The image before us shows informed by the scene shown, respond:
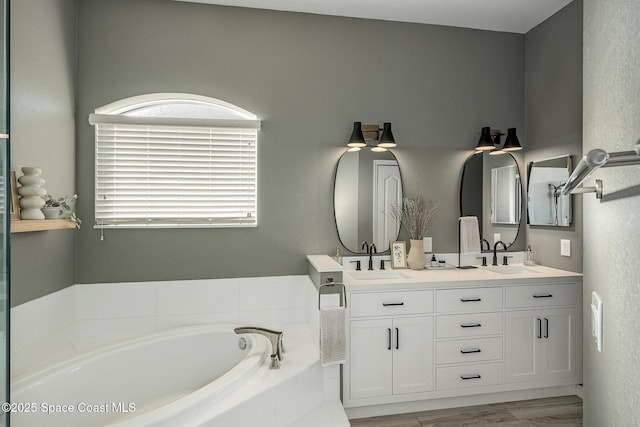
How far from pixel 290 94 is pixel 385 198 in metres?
1.14

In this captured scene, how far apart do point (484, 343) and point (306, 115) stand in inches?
84.3

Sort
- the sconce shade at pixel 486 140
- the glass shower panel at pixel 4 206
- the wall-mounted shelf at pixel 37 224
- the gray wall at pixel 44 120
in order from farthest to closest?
1. the sconce shade at pixel 486 140
2. the gray wall at pixel 44 120
3. the wall-mounted shelf at pixel 37 224
4. the glass shower panel at pixel 4 206

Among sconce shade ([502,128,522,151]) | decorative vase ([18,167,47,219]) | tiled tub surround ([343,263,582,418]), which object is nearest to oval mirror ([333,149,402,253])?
tiled tub surround ([343,263,582,418])

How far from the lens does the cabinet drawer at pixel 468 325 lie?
Result: 255cm

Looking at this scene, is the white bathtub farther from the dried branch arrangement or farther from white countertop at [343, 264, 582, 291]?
the dried branch arrangement

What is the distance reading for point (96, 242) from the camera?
272 cm

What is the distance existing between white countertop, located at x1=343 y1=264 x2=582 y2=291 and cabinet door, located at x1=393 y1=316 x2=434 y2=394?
25cm

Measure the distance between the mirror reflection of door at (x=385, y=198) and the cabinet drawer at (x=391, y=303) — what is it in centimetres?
64

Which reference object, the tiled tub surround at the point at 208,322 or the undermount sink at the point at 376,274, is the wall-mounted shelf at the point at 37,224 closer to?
the tiled tub surround at the point at 208,322

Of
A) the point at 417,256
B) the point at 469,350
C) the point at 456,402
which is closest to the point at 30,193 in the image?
the point at 417,256

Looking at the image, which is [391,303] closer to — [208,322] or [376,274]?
[376,274]

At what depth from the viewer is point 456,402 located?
2.61m

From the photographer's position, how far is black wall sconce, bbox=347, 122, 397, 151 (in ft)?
9.62

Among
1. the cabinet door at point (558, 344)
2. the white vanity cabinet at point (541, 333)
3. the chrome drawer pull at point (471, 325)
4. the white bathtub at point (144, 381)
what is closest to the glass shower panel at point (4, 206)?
the white bathtub at point (144, 381)
